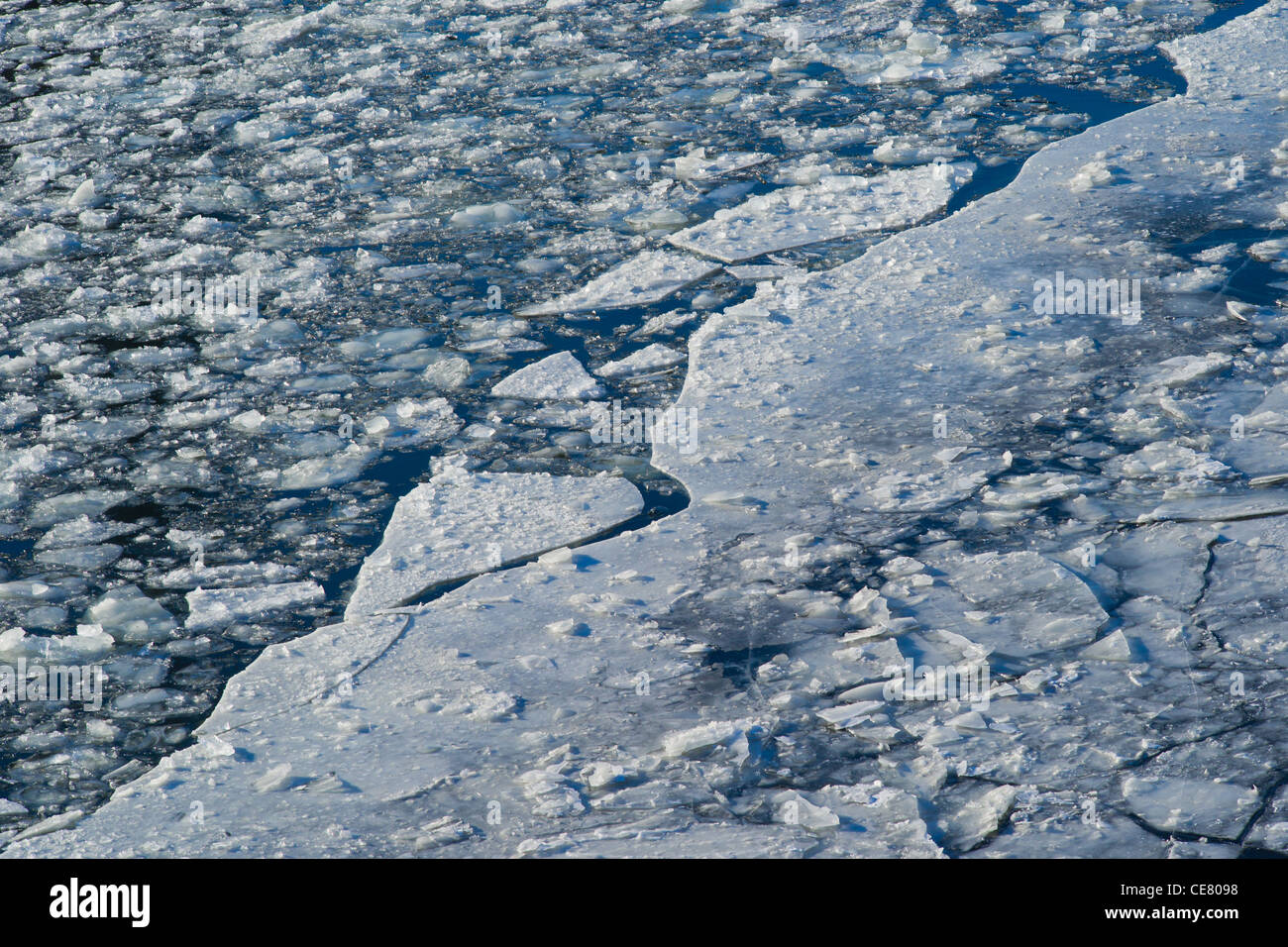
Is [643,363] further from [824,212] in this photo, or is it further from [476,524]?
[824,212]

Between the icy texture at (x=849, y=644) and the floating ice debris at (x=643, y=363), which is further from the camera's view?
the floating ice debris at (x=643, y=363)

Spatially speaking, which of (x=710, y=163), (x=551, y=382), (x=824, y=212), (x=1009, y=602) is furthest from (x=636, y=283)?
(x=1009, y=602)

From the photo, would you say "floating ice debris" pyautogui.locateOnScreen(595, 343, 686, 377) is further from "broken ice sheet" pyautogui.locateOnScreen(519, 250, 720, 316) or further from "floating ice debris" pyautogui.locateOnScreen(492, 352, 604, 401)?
"broken ice sheet" pyautogui.locateOnScreen(519, 250, 720, 316)

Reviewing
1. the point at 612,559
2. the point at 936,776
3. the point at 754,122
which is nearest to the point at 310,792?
the point at 612,559

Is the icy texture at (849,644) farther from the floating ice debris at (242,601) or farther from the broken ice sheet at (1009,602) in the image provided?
the floating ice debris at (242,601)

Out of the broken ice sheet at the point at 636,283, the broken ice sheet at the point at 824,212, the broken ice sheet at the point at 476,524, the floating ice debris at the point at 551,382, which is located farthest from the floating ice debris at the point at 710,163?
the broken ice sheet at the point at 476,524

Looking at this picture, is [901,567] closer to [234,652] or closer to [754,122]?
[234,652]

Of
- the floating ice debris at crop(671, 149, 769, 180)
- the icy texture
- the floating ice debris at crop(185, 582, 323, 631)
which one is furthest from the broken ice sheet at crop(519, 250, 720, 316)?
the floating ice debris at crop(185, 582, 323, 631)
